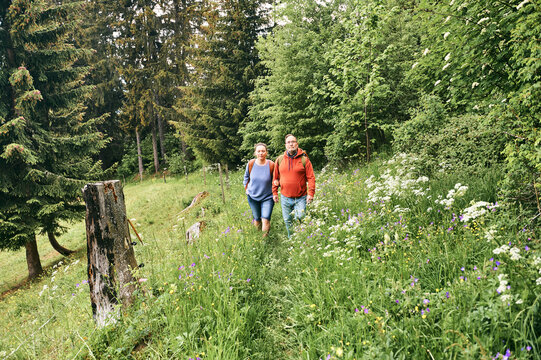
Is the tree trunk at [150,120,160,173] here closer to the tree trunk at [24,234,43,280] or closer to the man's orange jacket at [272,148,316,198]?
the tree trunk at [24,234,43,280]

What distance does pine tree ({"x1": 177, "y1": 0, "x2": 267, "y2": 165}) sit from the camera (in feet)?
53.8

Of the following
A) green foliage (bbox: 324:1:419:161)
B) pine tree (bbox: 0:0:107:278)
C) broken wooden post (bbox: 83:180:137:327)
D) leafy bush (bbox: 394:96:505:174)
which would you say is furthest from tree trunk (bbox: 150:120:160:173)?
broken wooden post (bbox: 83:180:137:327)

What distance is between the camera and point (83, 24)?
84.3 feet

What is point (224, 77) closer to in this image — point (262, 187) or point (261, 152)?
point (261, 152)

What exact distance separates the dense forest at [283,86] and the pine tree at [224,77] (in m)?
0.09

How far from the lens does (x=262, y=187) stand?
5109 mm

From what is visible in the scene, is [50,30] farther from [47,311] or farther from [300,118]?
[47,311]

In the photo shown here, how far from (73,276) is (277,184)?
272 inches

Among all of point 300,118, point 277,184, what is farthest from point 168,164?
point 277,184

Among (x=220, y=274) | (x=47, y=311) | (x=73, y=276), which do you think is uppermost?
(x=220, y=274)

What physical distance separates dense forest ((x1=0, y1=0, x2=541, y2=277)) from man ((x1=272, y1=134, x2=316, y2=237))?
2253mm

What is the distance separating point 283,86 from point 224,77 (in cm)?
661

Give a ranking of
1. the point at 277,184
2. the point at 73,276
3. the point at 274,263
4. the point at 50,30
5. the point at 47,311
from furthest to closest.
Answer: the point at 50,30 → the point at 73,276 → the point at 277,184 → the point at 274,263 → the point at 47,311

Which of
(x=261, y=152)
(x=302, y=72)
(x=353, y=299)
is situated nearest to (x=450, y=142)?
(x=261, y=152)
